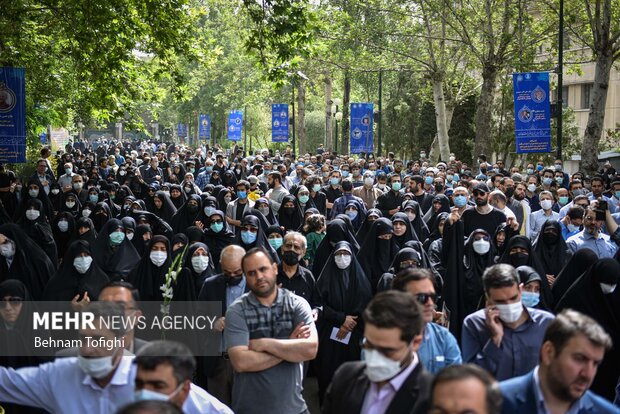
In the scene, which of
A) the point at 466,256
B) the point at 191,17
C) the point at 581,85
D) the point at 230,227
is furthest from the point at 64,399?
the point at 581,85

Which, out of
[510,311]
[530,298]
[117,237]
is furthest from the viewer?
[117,237]

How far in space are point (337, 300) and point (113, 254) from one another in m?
3.19

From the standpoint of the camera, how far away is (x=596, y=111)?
855 inches

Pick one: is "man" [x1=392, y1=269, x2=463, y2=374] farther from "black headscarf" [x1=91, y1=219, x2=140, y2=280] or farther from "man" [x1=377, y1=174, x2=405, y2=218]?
"man" [x1=377, y1=174, x2=405, y2=218]

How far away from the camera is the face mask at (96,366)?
3807 mm

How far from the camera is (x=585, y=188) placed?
53.2ft

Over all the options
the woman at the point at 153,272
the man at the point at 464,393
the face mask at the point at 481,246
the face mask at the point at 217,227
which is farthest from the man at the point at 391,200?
the man at the point at 464,393

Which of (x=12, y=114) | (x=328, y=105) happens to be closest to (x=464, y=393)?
(x=12, y=114)

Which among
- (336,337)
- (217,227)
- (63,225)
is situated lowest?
(336,337)

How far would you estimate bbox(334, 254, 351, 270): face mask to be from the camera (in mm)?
7777

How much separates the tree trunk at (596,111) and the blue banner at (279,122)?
13770mm

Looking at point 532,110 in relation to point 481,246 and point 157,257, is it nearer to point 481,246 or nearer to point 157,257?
point 481,246

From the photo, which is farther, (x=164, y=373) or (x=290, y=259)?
(x=290, y=259)

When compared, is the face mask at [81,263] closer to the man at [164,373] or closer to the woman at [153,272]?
the woman at [153,272]
